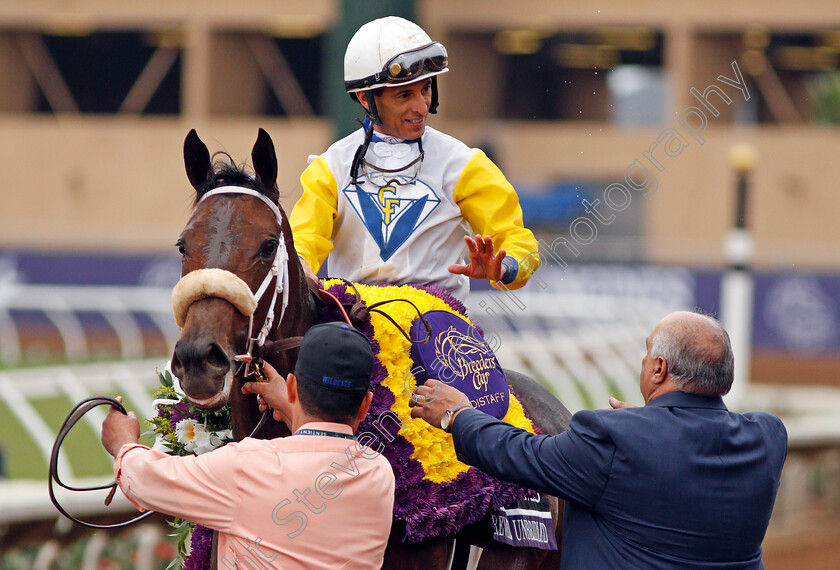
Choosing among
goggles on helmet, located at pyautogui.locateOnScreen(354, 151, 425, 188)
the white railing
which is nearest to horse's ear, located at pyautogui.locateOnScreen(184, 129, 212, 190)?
goggles on helmet, located at pyautogui.locateOnScreen(354, 151, 425, 188)

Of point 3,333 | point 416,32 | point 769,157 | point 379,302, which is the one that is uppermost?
point 416,32

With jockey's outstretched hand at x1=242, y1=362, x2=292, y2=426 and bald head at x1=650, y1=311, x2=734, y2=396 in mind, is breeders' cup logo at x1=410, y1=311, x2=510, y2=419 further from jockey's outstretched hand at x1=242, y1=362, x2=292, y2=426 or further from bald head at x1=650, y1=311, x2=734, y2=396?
bald head at x1=650, y1=311, x2=734, y2=396

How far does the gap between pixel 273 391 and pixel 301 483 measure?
376mm

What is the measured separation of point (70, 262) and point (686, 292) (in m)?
8.80

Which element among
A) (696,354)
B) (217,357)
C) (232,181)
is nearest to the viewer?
(217,357)

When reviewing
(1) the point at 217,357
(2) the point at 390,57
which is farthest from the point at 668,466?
(2) the point at 390,57

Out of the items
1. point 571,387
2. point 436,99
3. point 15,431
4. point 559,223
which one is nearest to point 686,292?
point 571,387

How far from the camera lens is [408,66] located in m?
3.01

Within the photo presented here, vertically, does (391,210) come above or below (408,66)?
below

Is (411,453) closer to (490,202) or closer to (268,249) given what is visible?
(268,249)

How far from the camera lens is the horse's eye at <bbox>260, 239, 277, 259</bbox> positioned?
2510 mm

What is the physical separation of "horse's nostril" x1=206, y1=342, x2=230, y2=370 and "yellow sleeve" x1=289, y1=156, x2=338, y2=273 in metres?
0.74

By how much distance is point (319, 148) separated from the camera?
68.8 ft

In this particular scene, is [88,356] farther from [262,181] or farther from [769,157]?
[769,157]
